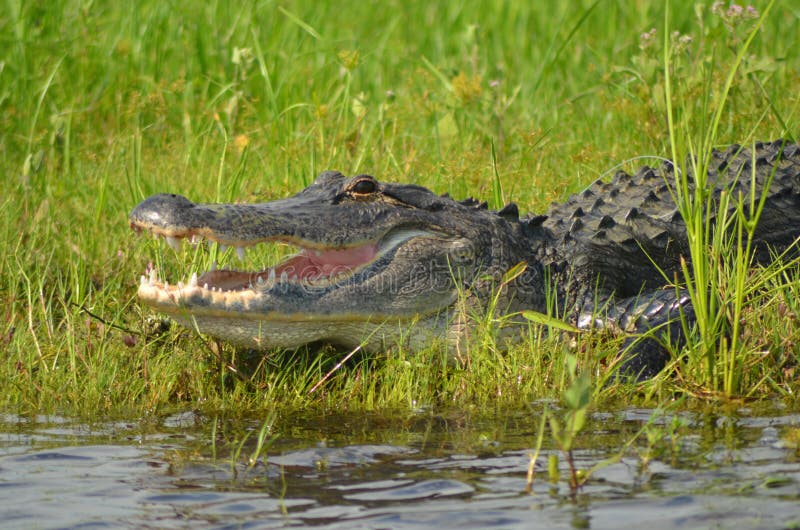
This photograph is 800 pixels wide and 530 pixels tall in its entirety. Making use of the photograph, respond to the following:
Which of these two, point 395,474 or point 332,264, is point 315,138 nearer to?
point 332,264

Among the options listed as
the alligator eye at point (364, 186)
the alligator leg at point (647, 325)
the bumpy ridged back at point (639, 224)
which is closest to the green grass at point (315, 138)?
the alligator leg at point (647, 325)

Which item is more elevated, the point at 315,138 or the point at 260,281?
the point at 315,138

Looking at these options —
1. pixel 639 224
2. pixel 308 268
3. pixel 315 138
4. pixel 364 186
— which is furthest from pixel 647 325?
pixel 315 138

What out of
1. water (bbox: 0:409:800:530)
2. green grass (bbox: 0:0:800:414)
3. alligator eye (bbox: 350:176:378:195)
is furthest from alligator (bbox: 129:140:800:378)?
water (bbox: 0:409:800:530)

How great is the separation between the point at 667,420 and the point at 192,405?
1850mm

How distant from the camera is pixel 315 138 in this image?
7.18 meters

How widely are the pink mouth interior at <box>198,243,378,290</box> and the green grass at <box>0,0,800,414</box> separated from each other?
1.04 ft

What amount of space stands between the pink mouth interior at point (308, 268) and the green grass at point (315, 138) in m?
0.32

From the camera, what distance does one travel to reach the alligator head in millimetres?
4273

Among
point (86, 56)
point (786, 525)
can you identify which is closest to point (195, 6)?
point (86, 56)

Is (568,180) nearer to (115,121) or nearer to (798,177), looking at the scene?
(798,177)

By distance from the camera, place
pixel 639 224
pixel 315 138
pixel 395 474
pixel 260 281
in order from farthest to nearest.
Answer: pixel 315 138, pixel 639 224, pixel 260 281, pixel 395 474

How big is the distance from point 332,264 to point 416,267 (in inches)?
14.4

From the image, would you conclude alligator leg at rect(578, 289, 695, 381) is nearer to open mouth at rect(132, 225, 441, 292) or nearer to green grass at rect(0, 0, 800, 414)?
green grass at rect(0, 0, 800, 414)
